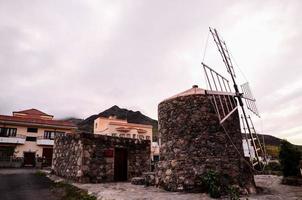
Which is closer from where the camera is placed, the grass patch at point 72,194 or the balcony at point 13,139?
the grass patch at point 72,194

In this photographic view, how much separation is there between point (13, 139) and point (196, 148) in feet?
109

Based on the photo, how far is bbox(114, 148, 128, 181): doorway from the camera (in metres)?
14.9

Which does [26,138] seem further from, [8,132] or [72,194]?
[72,194]

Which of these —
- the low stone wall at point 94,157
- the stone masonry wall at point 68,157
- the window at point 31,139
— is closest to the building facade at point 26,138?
the window at point 31,139

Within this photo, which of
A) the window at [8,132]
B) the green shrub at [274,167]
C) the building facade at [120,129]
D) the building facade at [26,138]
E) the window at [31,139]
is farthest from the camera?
the building facade at [120,129]

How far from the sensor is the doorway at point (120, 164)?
14.9 metres

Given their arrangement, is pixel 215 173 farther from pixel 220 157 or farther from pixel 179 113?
pixel 179 113

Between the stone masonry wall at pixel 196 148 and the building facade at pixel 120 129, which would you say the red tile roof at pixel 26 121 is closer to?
the building facade at pixel 120 129

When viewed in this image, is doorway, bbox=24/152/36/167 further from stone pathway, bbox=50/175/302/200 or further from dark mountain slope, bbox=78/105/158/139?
dark mountain slope, bbox=78/105/158/139

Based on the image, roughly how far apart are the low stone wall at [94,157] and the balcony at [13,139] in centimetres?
2205

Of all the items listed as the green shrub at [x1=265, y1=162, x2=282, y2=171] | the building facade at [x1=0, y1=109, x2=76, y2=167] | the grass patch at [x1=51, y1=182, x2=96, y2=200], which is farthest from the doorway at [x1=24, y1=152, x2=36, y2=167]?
the green shrub at [x1=265, y1=162, x2=282, y2=171]

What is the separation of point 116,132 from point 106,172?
96.5 ft

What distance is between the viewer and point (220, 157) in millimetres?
10125

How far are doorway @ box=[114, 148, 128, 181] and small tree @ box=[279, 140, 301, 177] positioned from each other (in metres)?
9.81
